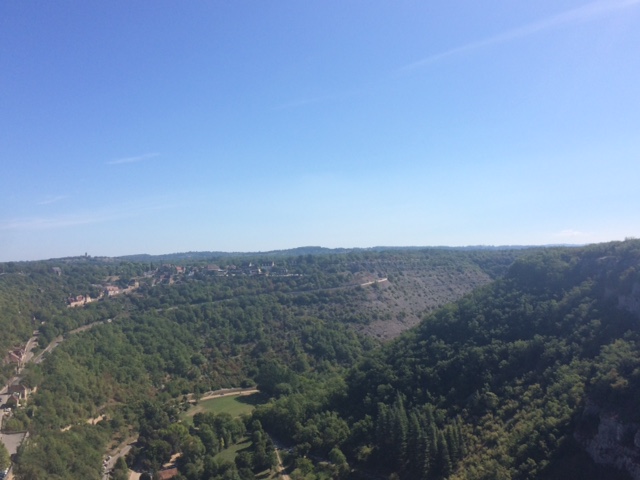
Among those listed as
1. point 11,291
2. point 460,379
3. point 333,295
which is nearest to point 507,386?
point 460,379

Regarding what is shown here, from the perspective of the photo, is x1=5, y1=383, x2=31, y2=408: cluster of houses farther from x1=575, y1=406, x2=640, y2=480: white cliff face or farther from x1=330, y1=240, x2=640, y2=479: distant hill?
x1=575, y1=406, x2=640, y2=480: white cliff face

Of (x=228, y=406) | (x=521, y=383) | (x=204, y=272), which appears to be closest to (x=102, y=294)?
(x=204, y=272)

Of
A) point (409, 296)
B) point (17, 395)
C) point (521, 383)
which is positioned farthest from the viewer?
point (409, 296)

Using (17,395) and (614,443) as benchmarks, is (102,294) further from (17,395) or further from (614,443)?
(614,443)

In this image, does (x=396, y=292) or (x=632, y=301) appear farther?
(x=396, y=292)

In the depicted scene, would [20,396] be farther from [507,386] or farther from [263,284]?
[263,284]

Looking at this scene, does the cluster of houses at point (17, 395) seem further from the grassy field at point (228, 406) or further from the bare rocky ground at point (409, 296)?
the bare rocky ground at point (409, 296)

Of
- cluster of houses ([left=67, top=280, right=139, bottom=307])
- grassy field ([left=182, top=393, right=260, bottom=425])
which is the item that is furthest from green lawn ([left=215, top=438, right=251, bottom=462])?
cluster of houses ([left=67, top=280, right=139, bottom=307])
